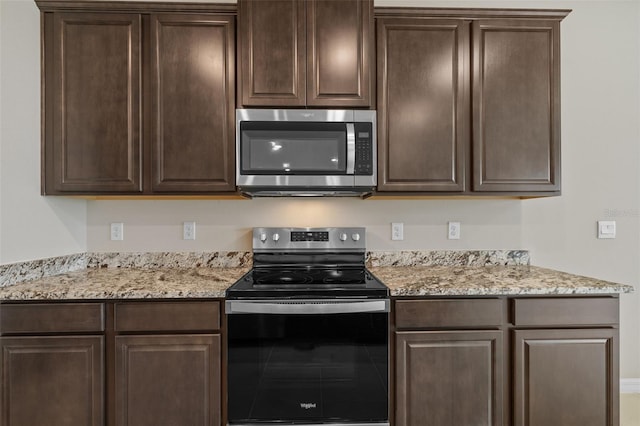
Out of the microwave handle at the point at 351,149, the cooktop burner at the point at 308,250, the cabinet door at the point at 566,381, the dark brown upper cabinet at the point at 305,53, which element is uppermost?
the dark brown upper cabinet at the point at 305,53

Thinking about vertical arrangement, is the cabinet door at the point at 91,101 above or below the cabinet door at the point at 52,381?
above

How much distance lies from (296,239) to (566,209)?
186 centimetres

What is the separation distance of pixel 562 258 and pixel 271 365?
2087 millimetres

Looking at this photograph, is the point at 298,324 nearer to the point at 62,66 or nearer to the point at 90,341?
the point at 90,341

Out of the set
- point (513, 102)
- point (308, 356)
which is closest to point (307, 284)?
point (308, 356)

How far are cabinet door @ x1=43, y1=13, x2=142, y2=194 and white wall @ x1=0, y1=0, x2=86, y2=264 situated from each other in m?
0.06

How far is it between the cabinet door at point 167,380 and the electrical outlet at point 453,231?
5.27ft

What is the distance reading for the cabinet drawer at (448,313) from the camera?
1.72 m

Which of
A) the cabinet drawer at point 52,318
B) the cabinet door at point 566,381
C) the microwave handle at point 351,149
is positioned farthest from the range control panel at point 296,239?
the cabinet door at point 566,381

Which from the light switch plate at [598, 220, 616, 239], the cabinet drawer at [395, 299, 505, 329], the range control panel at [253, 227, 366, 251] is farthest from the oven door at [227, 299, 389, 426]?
the light switch plate at [598, 220, 616, 239]

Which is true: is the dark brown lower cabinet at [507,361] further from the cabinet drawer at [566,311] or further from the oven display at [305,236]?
the oven display at [305,236]

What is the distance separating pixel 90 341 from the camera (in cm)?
166

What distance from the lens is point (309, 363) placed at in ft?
5.63

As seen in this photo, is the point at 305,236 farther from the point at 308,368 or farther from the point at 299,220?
the point at 308,368
